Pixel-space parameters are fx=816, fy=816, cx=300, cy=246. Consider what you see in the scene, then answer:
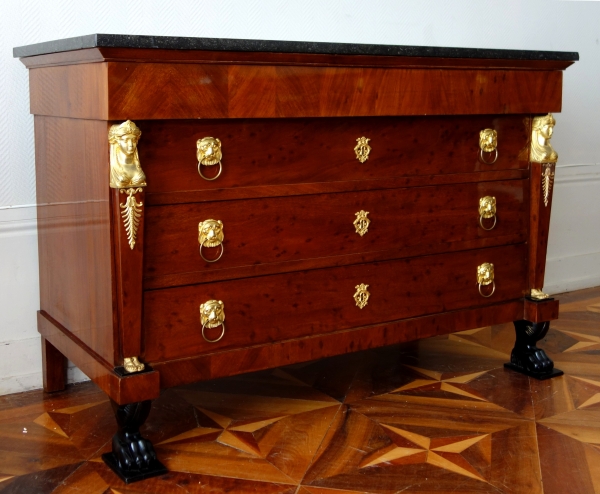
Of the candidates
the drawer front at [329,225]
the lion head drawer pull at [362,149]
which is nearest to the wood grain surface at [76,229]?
the drawer front at [329,225]

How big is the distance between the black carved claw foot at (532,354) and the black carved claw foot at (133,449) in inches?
51.5

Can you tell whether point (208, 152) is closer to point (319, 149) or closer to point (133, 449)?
point (319, 149)

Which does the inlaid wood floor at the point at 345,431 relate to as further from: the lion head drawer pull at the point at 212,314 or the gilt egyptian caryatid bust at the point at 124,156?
the gilt egyptian caryatid bust at the point at 124,156

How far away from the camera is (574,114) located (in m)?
3.69

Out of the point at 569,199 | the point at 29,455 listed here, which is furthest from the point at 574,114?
the point at 29,455

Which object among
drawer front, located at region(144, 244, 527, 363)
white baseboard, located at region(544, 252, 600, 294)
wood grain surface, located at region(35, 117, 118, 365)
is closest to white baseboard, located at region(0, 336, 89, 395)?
wood grain surface, located at region(35, 117, 118, 365)

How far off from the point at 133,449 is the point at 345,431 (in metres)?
0.58

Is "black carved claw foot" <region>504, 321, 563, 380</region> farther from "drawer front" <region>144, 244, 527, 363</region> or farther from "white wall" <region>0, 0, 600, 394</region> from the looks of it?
"white wall" <region>0, 0, 600, 394</region>

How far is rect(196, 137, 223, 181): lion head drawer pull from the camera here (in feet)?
6.29

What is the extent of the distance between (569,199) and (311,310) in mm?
2023

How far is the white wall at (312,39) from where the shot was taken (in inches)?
95.4

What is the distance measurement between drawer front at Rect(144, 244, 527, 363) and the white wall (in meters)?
0.75

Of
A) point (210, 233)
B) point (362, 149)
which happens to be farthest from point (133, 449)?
point (362, 149)

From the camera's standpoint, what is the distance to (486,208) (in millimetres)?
2443
